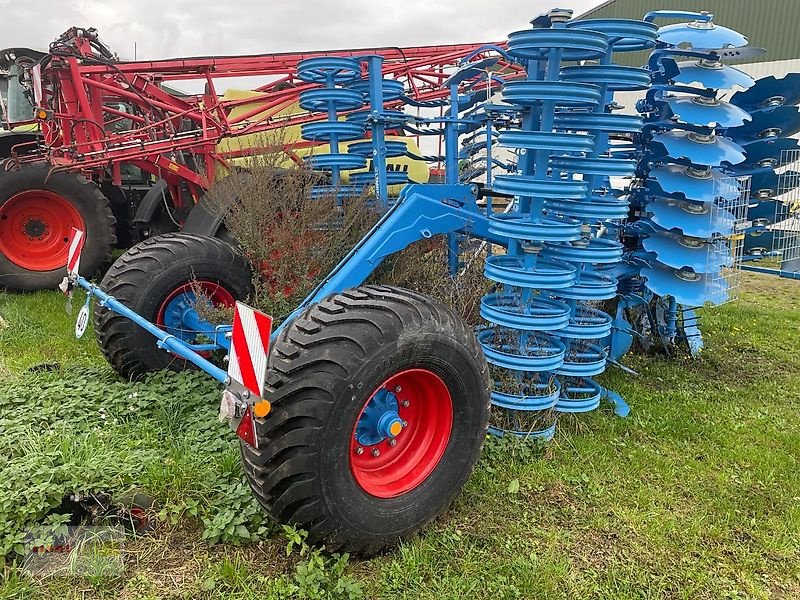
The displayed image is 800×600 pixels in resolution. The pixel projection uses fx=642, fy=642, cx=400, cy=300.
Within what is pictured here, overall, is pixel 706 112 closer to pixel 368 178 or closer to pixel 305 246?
pixel 368 178

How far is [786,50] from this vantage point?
16094 mm

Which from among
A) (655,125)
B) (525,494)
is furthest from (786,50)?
(525,494)

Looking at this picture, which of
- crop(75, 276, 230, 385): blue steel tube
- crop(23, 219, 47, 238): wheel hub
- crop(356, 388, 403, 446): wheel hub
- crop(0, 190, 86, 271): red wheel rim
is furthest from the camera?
crop(23, 219, 47, 238): wheel hub

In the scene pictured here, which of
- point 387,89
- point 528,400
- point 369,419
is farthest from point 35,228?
point 528,400

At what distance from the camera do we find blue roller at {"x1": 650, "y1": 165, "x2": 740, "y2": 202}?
379 cm

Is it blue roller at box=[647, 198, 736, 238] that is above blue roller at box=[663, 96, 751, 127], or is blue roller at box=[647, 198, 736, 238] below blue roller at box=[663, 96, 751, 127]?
below

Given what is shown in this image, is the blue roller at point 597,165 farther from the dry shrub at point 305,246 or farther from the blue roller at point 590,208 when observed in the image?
the dry shrub at point 305,246

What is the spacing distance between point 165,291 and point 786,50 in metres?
17.7

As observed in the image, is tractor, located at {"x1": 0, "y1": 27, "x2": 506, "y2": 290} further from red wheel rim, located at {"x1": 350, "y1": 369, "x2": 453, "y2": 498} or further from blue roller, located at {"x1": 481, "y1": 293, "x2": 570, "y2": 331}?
red wheel rim, located at {"x1": 350, "y1": 369, "x2": 453, "y2": 498}

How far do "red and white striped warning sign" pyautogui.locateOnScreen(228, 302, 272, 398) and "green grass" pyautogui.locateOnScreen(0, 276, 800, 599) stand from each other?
738mm

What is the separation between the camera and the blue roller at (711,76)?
371 centimetres

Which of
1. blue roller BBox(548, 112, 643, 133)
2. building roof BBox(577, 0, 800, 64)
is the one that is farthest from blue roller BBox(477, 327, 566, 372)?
building roof BBox(577, 0, 800, 64)

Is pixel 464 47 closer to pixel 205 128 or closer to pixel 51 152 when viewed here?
pixel 205 128

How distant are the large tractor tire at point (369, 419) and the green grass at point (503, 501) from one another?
0.19 meters
